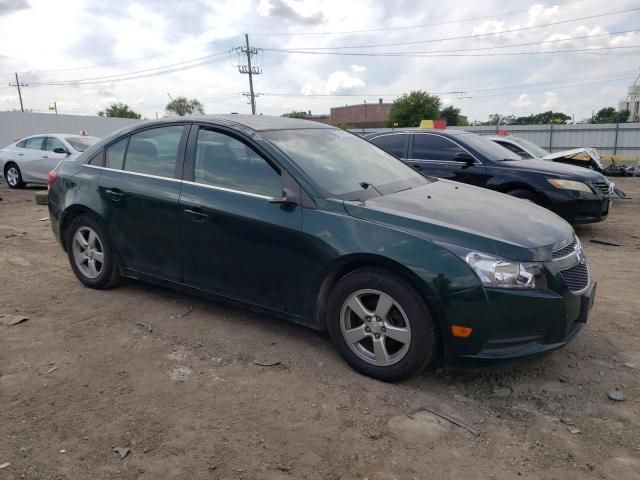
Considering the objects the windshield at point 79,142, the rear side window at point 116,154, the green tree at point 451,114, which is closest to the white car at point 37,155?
the windshield at point 79,142

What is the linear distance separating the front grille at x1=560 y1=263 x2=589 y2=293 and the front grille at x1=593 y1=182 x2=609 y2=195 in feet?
15.2

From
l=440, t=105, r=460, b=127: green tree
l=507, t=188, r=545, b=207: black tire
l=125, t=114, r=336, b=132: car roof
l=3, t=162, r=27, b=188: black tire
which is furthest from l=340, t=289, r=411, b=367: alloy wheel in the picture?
l=440, t=105, r=460, b=127: green tree

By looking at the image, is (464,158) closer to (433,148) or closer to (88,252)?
(433,148)

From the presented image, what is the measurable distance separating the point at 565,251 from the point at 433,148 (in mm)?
4971

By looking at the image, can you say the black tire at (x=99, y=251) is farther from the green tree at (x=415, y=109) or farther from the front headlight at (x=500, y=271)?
the green tree at (x=415, y=109)

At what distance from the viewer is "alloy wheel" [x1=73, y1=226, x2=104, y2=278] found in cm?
459

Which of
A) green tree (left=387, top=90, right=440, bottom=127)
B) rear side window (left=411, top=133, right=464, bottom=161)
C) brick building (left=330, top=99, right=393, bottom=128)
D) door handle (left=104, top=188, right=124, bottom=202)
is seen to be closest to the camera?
door handle (left=104, top=188, right=124, bottom=202)

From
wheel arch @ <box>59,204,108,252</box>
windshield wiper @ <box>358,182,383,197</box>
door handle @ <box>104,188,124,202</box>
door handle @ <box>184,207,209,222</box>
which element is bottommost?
wheel arch @ <box>59,204,108,252</box>

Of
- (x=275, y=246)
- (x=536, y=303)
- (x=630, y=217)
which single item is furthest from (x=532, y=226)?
(x=630, y=217)

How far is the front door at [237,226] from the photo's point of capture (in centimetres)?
339

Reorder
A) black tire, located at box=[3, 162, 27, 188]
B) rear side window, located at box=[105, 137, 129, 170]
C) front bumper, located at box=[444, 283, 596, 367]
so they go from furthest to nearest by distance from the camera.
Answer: black tire, located at box=[3, 162, 27, 188] < rear side window, located at box=[105, 137, 129, 170] < front bumper, located at box=[444, 283, 596, 367]

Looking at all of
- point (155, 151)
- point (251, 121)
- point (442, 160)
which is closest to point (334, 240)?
point (251, 121)

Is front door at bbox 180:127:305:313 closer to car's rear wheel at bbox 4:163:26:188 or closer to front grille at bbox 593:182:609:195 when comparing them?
front grille at bbox 593:182:609:195

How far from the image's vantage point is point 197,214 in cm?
374
